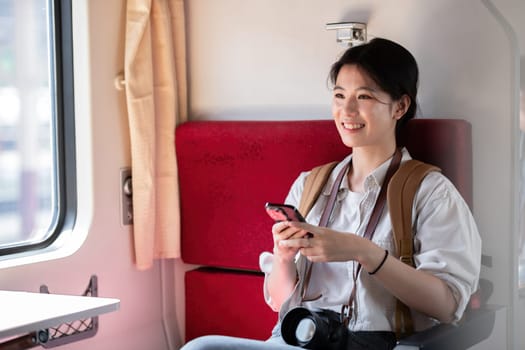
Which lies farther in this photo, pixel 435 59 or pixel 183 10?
pixel 183 10

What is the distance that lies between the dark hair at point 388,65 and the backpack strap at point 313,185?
35 cm

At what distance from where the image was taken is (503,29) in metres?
2.34

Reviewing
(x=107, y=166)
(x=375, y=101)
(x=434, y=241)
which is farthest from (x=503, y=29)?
(x=107, y=166)

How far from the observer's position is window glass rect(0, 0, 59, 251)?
122 inches

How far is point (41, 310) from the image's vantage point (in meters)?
2.29

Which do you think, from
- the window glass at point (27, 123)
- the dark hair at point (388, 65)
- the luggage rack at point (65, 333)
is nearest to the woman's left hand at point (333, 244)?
the dark hair at point (388, 65)

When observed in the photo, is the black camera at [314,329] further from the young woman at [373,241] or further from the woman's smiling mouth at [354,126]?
the woman's smiling mouth at [354,126]

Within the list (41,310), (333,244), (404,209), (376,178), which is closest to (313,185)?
(376,178)

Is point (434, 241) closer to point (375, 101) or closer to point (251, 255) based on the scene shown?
point (375, 101)

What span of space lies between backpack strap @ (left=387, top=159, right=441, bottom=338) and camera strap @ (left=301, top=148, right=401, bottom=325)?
2.1 inches

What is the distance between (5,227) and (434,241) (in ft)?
5.09

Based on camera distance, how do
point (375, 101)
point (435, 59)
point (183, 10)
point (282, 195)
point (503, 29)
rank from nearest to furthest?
1. point (503, 29)
2. point (375, 101)
3. point (435, 59)
4. point (282, 195)
5. point (183, 10)

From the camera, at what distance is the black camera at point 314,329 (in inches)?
94.0

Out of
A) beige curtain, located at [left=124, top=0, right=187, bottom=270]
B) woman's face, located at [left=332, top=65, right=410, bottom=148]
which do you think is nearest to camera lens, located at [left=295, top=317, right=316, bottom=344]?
woman's face, located at [left=332, top=65, right=410, bottom=148]
